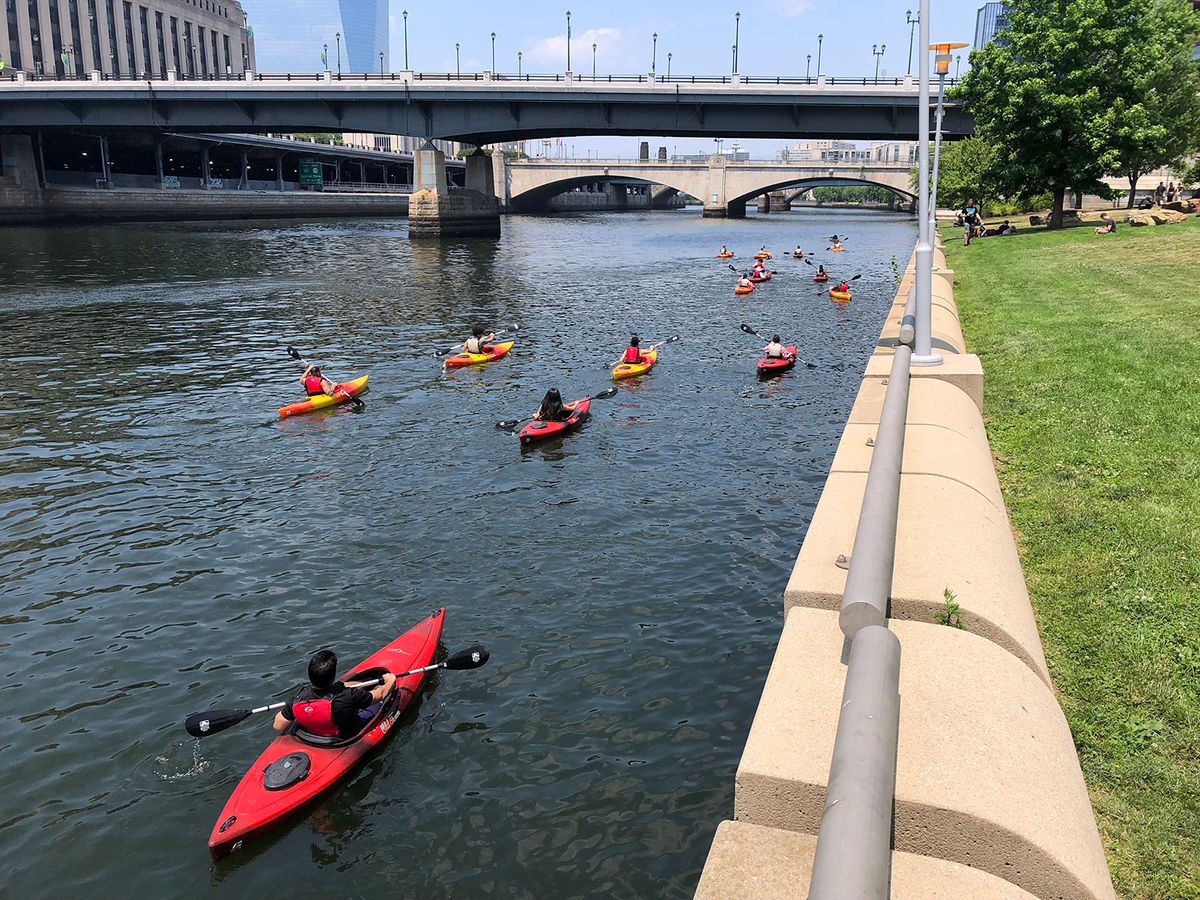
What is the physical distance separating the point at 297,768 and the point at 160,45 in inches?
6786

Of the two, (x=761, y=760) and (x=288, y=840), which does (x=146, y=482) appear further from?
(x=761, y=760)

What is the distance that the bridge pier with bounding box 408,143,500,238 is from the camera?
7756 cm

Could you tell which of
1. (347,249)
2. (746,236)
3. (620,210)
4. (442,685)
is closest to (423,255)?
(347,249)

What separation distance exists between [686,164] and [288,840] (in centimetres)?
13529

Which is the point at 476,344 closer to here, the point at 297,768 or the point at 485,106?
the point at 297,768

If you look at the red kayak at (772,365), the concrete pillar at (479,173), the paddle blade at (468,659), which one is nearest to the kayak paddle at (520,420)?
the red kayak at (772,365)

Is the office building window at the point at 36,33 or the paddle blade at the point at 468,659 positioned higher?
the office building window at the point at 36,33

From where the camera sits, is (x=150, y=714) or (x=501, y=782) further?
(x=150, y=714)

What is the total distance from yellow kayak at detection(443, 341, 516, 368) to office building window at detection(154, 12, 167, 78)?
14702 cm

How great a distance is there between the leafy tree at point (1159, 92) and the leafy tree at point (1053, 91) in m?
0.66

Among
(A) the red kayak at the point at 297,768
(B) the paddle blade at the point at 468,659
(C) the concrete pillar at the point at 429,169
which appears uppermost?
(C) the concrete pillar at the point at 429,169

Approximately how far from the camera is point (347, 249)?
229ft

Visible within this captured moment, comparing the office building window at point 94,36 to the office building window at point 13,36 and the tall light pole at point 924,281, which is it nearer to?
the office building window at point 13,36

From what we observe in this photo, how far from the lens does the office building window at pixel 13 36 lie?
122 metres
